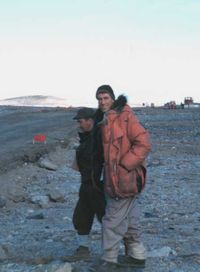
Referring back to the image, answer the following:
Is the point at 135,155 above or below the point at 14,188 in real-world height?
above

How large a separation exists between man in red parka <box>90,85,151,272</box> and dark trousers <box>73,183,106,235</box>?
36 cm

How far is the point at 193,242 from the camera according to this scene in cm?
853

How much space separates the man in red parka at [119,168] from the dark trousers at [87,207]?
359mm

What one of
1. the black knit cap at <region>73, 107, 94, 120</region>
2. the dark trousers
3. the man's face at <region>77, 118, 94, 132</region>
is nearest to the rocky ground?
the dark trousers

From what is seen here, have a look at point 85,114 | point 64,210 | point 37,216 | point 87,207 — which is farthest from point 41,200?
point 85,114

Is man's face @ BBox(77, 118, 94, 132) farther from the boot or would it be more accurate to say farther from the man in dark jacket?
the boot

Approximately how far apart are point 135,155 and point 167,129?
2575cm

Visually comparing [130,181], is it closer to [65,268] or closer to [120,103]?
[120,103]

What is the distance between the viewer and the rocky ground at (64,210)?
7.69m

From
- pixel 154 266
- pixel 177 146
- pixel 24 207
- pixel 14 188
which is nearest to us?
pixel 154 266

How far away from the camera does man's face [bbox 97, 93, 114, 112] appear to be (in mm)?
6883

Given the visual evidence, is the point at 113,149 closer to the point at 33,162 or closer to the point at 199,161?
the point at 33,162

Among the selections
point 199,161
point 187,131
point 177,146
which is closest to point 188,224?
point 199,161

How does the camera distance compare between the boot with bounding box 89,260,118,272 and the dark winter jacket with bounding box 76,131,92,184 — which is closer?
the boot with bounding box 89,260,118,272
